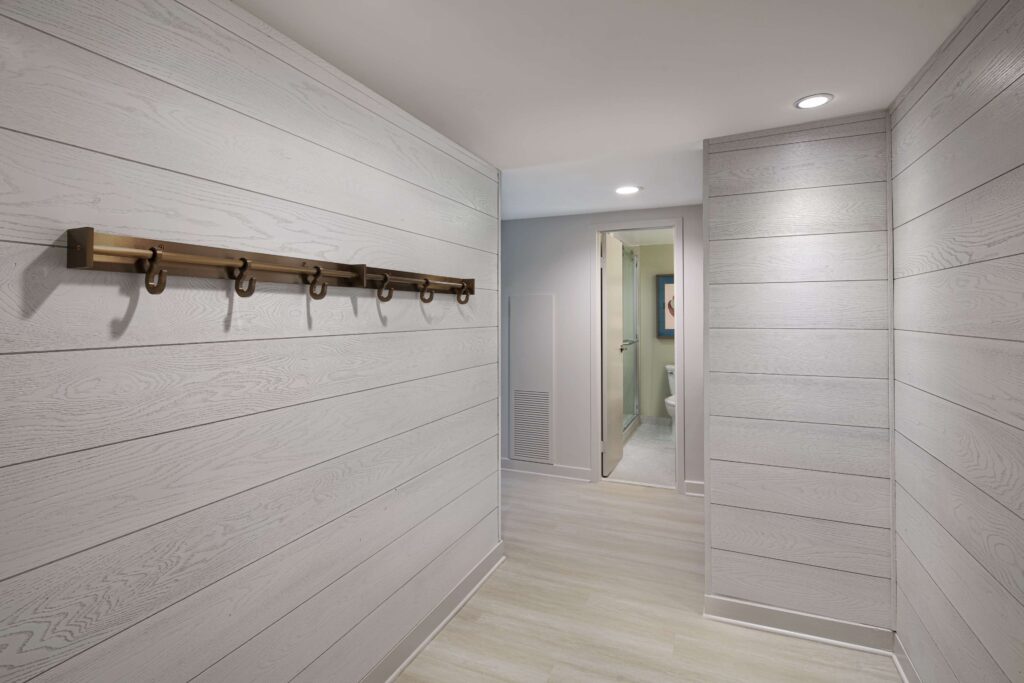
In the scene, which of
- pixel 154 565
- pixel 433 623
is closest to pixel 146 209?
pixel 154 565

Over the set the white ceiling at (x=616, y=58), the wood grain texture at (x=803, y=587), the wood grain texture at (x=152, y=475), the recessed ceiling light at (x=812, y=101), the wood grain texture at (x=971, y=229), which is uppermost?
the white ceiling at (x=616, y=58)

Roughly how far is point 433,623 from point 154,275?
6.03 feet

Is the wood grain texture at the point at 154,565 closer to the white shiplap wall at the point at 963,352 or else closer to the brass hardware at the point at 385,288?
the brass hardware at the point at 385,288

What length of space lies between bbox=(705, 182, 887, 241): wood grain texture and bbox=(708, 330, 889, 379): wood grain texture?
43 centimetres

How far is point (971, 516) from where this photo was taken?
145 centimetres

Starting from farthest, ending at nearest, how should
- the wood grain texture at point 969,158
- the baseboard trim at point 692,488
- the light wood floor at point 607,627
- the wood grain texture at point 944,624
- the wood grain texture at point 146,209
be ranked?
the baseboard trim at point 692,488
the light wood floor at point 607,627
the wood grain texture at point 944,624
the wood grain texture at point 969,158
the wood grain texture at point 146,209

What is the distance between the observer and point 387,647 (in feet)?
6.47

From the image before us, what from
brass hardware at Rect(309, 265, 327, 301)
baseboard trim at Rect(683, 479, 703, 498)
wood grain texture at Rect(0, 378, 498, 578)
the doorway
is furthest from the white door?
brass hardware at Rect(309, 265, 327, 301)

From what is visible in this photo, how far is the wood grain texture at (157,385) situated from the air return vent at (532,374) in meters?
2.61

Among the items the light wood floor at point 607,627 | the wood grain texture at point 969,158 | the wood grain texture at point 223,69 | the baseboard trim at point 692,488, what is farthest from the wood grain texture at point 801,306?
the baseboard trim at point 692,488

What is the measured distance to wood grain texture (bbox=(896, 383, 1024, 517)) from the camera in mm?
1249

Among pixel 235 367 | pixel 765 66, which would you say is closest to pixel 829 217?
pixel 765 66

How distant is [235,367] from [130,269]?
0.34 m

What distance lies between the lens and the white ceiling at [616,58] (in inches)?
56.5
